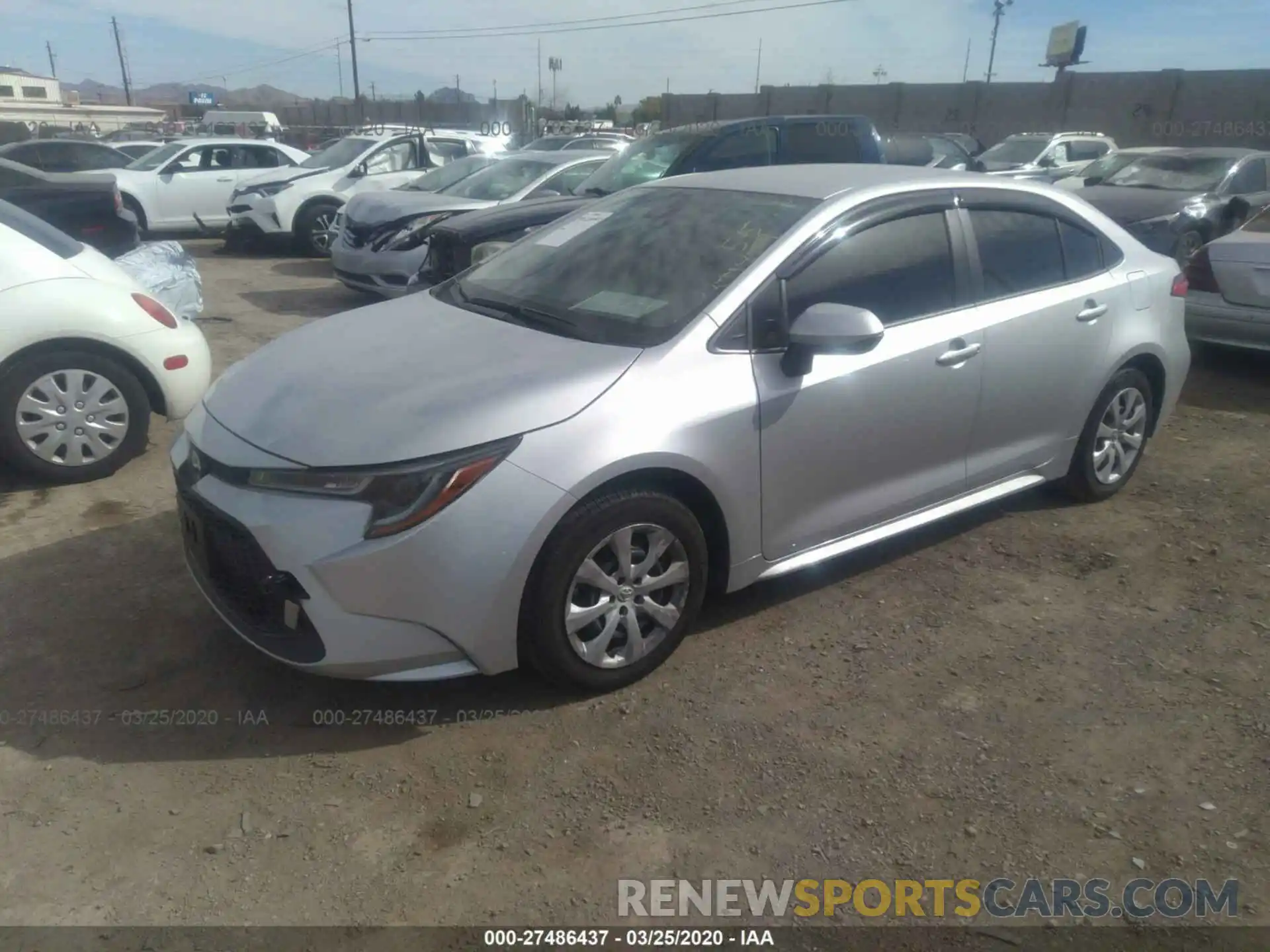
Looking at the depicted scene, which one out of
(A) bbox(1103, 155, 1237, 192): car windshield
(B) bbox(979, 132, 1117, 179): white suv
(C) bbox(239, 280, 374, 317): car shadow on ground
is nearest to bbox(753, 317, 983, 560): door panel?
(C) bbox(239, 280, 374, 317): car shadow on ground

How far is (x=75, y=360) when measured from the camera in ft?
16.2

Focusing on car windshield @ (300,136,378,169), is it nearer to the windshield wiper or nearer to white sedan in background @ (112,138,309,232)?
white sedan in background @ (112,138,309,232)

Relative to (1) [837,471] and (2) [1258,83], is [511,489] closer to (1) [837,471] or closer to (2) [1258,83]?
(1) [837,471]

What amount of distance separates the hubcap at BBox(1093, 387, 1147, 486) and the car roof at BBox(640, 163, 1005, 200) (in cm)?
131

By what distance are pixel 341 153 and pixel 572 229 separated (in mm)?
11411

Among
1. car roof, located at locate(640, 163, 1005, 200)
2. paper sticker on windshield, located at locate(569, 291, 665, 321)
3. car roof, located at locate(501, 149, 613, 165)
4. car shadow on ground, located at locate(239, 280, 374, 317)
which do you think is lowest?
car shadow on ground, located at locate(239, 280, 374, 317)

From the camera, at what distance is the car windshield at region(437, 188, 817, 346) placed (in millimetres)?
3469

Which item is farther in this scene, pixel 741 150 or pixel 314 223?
pixel 314 223

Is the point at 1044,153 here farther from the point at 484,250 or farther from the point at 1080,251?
the point at 1080,251

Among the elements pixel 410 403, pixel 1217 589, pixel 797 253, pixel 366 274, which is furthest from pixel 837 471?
pixel 366 274

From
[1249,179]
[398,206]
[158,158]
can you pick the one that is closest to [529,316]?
[398,206]

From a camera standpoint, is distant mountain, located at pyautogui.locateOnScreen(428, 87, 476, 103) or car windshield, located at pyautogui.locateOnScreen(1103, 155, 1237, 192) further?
distant mountain, located at pyautogui.locateOnScreen(428, 87, 476, 103)

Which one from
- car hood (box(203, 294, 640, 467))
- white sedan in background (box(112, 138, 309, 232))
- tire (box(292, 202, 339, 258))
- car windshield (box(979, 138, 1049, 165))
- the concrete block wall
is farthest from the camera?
the concrete block wall

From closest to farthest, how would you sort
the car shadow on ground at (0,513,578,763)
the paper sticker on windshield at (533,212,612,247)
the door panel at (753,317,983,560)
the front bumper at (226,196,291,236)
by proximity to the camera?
1. the car shadow on ground at (0,513,578,763)
2. the door panel at (753,317,983,560)
3. the paper sticker on windshield at (533,212,612,247)
4. the front bumper at (226,196,291,236)
